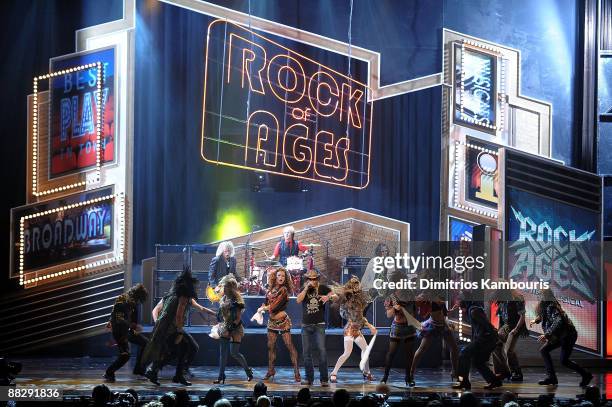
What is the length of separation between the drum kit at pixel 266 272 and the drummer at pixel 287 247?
109 millimetres

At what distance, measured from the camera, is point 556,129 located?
1697 cm

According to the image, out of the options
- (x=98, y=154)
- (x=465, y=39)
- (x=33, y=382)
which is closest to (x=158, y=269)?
(x=98, y=154)

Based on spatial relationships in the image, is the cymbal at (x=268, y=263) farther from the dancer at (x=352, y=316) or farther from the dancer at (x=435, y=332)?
the dancer at (x=435, y=332)

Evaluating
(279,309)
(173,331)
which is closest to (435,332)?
(279,309)

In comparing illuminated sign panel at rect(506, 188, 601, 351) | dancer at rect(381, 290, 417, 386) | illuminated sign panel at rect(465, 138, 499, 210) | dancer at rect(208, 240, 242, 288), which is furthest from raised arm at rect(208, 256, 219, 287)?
illuminated sign panel at rect(506, 188, 601, 351)

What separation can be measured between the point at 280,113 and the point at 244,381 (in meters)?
5.34

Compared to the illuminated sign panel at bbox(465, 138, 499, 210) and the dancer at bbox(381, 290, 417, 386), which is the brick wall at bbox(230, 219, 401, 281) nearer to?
the illuminated sign panel at bbox(465, 138, 499, 210)

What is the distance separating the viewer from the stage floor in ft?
39.1

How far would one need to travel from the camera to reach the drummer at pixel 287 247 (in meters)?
15.8

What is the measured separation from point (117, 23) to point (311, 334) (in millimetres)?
6945

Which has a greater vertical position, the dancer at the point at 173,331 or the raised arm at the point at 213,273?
the raised arm at the point at 213,273

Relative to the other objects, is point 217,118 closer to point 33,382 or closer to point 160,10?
point 160,10

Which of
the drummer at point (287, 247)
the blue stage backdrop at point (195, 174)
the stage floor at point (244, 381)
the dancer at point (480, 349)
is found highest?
the blue stage backdrop at point (195, 174)

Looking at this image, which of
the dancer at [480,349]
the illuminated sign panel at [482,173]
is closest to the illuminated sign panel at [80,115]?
the illuminated sign panel at [482,173]
